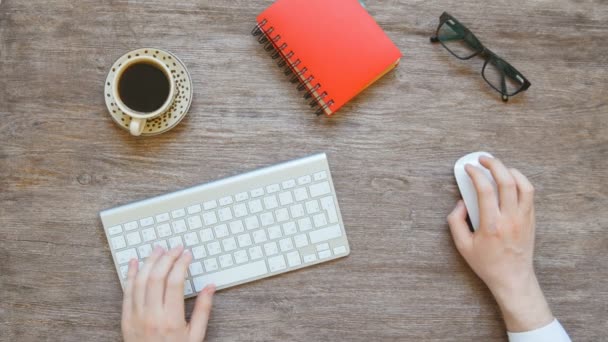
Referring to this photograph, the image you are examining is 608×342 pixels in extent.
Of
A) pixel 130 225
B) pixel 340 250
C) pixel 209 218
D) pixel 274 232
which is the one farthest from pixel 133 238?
pixel 340 250

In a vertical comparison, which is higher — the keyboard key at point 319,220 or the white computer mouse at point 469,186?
the white computer mouse at point 469,186

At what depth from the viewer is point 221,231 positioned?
930 mm

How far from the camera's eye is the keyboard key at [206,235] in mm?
930

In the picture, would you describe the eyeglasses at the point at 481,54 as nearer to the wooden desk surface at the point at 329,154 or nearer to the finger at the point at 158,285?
the wooden desk surface at the point at 329,154

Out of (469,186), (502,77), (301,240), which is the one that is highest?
(502,77)

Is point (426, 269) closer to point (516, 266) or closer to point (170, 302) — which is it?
point (516, 266)

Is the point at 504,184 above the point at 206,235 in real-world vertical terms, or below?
above

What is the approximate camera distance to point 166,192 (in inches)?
37.1

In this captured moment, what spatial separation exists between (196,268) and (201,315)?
0.24 feet

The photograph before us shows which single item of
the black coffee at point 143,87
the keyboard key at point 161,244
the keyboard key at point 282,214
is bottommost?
the keyboard key at point 161,244

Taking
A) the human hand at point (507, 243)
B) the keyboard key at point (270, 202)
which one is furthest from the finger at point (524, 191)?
the keyboard key at point (270, 202)

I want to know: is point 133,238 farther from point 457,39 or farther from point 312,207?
point 457,39

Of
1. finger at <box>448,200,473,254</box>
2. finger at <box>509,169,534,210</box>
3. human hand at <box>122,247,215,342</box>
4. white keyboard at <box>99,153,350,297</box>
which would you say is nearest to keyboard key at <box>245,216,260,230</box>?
white keyboard at <box>99,153,350,297</box>

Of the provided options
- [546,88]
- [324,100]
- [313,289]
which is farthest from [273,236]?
[546,88]
